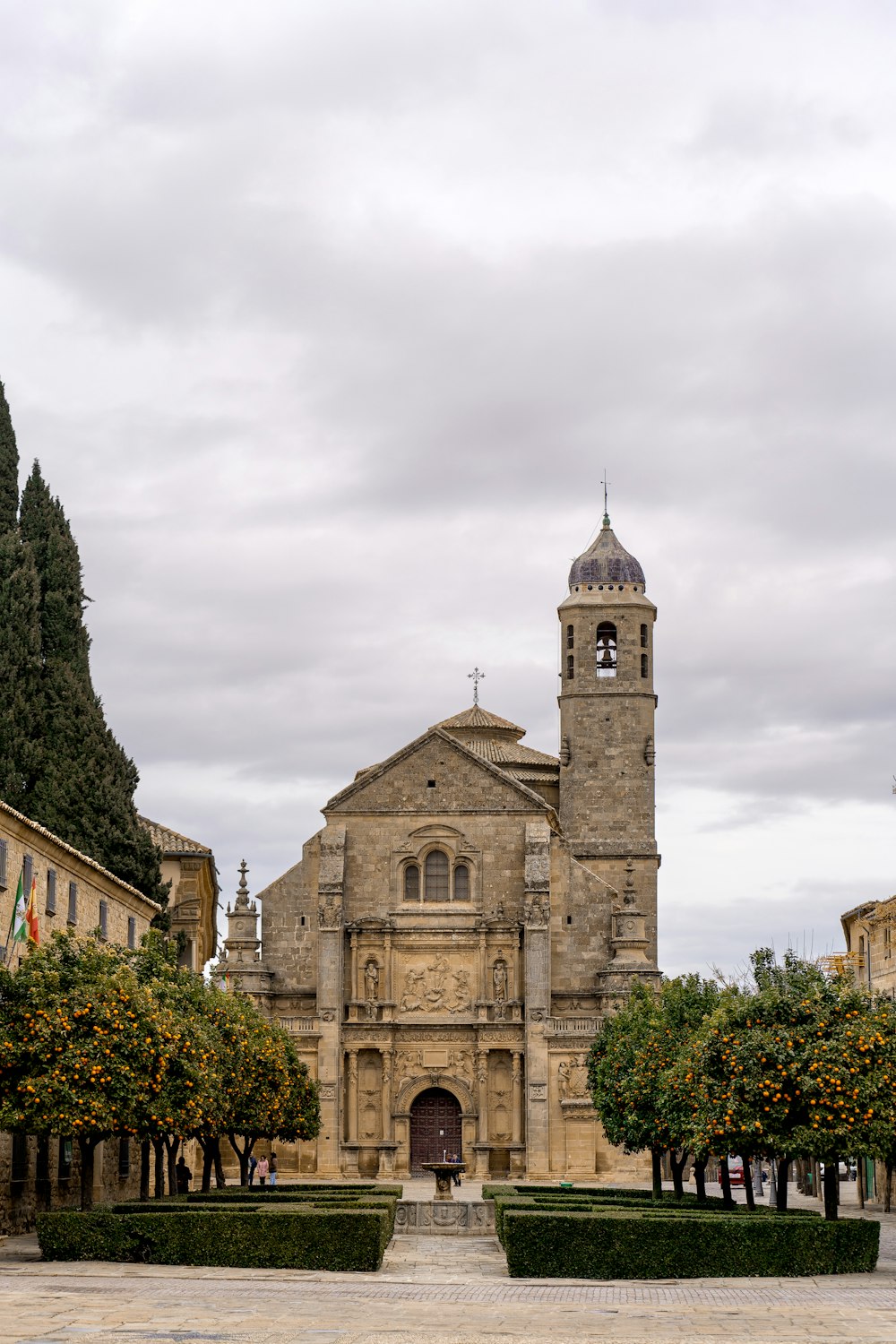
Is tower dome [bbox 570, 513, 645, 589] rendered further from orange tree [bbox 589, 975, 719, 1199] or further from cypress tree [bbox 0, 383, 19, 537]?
orange tree [bbox 589, 975, 719, 1199]

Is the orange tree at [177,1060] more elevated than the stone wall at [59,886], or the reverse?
the stone wall at [59,886]

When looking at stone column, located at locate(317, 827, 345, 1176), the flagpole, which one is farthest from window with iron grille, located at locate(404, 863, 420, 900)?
the flagpole

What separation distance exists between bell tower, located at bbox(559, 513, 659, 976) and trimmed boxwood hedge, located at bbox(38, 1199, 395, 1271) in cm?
4844

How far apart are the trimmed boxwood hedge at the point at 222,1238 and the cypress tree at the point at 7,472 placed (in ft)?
122

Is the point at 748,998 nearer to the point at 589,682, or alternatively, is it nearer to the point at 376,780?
the point at 376,780

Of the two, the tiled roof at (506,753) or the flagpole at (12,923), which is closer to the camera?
the flagpole at (12,923)

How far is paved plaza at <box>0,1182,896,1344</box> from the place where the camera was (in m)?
24.0

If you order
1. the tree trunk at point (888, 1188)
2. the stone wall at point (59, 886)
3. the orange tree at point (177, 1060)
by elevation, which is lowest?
the tree trunk at point (888, 1188)

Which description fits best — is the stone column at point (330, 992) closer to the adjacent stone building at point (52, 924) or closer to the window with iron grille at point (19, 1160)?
the adjacent stone building at point (52, 924)

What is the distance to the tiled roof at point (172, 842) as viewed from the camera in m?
76.6

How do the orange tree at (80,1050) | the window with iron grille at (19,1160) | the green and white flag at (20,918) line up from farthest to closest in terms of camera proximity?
the window with iron grille at (19,1160)
the green and white flag at (20,918)
the orange tree at (80,1050)

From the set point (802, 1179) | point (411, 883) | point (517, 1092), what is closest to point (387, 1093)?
point (517, 1092)

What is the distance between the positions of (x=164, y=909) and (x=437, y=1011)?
11716 millimetres

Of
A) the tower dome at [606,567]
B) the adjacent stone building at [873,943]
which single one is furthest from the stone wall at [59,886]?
the tower dome at [606,567]
